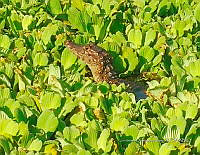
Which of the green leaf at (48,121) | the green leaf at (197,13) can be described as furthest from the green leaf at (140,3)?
the green leaf at (48,121)

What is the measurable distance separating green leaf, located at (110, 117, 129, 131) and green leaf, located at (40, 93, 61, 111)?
0.37 meters

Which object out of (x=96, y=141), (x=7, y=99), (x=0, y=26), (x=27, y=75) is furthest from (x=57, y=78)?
(x=0, y=26)

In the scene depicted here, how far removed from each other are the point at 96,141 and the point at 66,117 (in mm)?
400

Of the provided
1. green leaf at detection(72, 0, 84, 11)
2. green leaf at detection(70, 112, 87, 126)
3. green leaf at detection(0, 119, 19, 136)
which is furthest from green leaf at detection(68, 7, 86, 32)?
green leaf at detection(0, 119, 19, 136)

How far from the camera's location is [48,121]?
11.1ft

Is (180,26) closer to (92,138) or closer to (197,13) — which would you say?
(197,13)

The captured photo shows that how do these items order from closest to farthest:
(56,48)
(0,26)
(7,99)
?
(7,99) < (56,48) < (0,26)

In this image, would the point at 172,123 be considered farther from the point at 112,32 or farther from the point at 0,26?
the point at 0,26

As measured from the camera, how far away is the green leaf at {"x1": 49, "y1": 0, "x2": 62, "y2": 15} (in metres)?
5.07

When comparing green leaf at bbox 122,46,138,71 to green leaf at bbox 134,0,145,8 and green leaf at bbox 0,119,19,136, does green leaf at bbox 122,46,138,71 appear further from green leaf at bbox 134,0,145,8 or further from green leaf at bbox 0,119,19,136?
green leaf at bbox 0,119,19,136

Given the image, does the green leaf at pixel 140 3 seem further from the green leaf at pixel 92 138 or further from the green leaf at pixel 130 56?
the green leaf at pixel 92 138

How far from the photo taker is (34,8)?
5.11 m

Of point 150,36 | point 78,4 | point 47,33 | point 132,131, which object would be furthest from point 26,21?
point 132,131

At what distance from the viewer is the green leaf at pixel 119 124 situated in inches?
133
